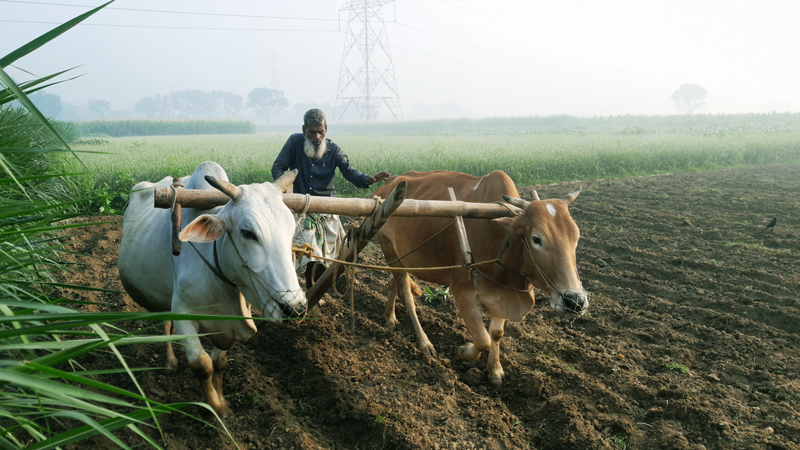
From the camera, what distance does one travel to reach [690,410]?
3.88 m

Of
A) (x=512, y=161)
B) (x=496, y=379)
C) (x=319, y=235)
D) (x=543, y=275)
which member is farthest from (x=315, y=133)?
(x=512, y=161)

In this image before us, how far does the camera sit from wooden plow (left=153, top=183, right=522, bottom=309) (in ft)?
10.5

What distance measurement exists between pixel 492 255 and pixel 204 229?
238 centimetres

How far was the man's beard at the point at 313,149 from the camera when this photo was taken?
5398 millimetres

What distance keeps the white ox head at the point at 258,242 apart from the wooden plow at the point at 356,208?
0.23m

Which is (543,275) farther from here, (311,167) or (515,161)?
(515,161)

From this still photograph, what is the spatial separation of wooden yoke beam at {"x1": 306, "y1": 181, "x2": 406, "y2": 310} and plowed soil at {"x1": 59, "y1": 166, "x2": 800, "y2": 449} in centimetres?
78

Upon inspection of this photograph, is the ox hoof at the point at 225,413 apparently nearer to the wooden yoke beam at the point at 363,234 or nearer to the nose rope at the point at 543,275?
the wooden yoke beam at the point at 363,234

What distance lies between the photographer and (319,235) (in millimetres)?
5168

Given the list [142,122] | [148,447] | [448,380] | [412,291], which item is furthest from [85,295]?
[142,122]

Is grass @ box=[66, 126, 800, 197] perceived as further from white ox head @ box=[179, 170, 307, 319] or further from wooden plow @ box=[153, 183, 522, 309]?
white ox head @ box=[179, 170, 307, 319]

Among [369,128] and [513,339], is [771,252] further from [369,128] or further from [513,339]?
[369,128]

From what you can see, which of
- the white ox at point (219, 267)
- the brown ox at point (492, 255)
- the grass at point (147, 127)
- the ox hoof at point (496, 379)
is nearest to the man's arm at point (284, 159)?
the brown ox at point (492, 255)

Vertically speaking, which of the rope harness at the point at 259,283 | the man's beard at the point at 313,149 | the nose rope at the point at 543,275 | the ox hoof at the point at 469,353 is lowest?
the ox hoof at the point at 469,353
